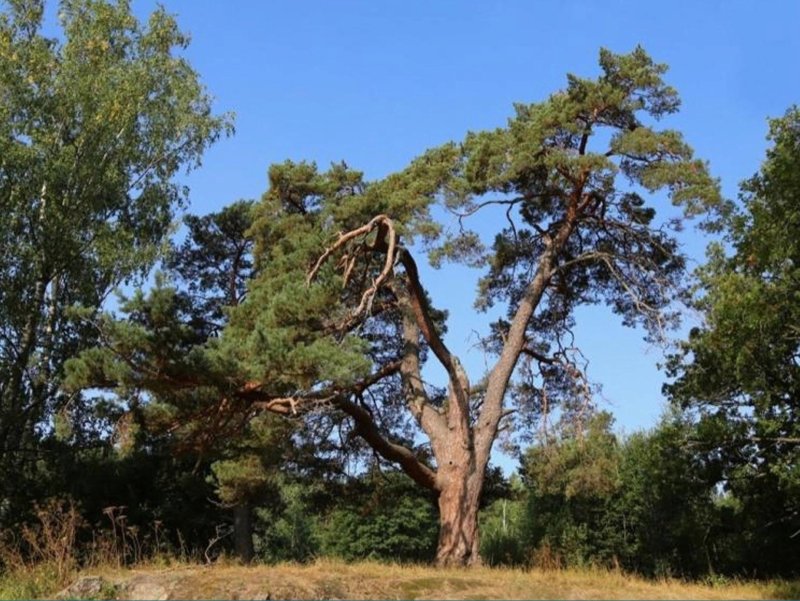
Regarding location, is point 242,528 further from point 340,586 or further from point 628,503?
point 628,503

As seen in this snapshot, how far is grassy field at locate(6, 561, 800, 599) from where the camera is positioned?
10.2 meters

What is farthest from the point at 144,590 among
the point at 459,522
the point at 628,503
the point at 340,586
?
the point at 628,503

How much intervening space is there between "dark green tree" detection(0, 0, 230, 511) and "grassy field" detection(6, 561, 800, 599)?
6365mm

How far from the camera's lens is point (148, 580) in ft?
34.9

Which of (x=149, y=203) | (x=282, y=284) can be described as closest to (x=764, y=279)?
(x=282, y=284)

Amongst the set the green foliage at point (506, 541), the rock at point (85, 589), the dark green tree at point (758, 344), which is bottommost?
the rock at point (85, 589)

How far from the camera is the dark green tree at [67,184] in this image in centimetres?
1733

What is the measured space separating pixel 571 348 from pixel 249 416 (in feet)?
26.7

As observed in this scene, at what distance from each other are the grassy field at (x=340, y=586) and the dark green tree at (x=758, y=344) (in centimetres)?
527

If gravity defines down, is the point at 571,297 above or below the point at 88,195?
below

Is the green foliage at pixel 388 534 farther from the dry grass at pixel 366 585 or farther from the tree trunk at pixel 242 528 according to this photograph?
the dry grass at pixel 366 585

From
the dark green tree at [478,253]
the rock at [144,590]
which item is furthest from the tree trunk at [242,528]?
the rock at [144,590]

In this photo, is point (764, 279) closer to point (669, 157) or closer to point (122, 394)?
point (669, 157)

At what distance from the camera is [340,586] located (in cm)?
1057
